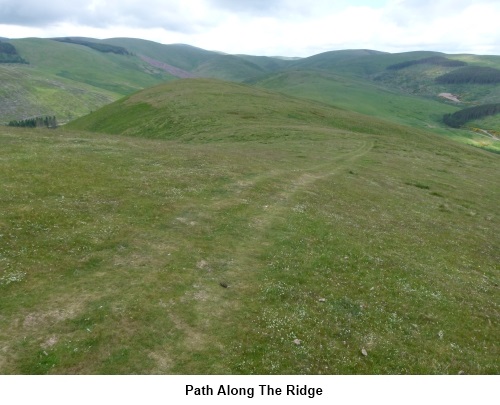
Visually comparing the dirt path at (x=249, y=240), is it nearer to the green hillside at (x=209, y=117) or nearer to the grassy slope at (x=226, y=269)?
the grassy slope at (x=226, y=269)

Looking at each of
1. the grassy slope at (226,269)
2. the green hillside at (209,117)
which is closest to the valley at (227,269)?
the grassy slope at (226,269)

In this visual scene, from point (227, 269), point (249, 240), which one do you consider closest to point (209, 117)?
point (249, 240)

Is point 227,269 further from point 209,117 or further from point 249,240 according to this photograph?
point 209,117

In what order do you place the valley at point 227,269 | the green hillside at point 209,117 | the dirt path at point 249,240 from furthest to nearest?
the green hillside at point 209,117
the dirt path at point 249,240
the valley at point 227,269

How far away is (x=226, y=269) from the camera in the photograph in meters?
24.7

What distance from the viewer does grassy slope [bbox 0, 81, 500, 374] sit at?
1745 cm

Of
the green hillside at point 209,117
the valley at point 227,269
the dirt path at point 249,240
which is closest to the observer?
the valley at point 227,269

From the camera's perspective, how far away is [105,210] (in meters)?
31.3

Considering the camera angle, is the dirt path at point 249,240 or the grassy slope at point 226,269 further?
the dirt path at point 249,240

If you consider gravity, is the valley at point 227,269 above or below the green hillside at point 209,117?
below

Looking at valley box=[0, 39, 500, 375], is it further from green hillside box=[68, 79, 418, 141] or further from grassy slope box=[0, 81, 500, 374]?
green hillside box=[68, 79, 418, 141]

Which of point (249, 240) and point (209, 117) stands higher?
point (209, 117)

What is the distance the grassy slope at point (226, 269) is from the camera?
17453 millimetres

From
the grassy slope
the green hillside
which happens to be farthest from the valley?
the green hillside
